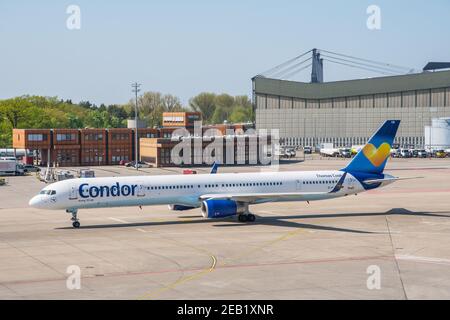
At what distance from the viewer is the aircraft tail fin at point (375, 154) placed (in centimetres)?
6519

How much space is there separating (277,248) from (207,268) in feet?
26.4

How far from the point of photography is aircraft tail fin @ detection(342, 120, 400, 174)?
214ft

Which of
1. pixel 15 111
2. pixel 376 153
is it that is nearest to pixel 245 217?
pixel 376 153

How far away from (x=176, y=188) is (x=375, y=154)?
63.1 feet

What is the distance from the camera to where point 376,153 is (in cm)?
6581

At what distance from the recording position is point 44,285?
37.7 m

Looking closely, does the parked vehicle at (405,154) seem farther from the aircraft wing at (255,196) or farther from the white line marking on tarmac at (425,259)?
the white line marking on tarmac at (425,259)

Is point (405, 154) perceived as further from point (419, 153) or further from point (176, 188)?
point (176, 188)

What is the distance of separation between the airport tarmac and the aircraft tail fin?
4.38m

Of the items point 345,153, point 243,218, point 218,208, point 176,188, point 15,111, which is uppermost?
point 15,111

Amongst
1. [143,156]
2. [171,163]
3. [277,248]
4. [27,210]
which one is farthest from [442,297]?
[143,156]

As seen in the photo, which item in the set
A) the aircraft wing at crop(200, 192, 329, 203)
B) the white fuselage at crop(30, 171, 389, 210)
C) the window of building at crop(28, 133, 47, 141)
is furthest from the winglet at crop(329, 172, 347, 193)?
the window of building at crop(28, 133, 47, 141)
